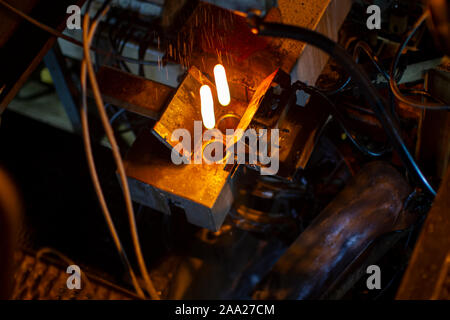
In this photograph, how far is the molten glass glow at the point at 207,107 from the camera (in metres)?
1.81

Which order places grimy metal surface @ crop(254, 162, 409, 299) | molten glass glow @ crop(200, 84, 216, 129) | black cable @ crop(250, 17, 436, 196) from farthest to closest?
grimy metal surface @ crop(254, 162, 409, 299) < molten glass glow @ crop(200, 84, 216, 129) < black cable @ crop(250, 17, 436, 196)

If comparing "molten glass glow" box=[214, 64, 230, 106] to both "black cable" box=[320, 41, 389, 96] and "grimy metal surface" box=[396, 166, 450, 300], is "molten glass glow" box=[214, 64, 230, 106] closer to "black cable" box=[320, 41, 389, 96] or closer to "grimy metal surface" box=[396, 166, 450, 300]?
"black cable" box=[320, 41, 389, 96]

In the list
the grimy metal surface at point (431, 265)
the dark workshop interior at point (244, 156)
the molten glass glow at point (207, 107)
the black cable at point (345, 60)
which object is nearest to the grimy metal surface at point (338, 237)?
the dark workshop interior at point (244, 156)

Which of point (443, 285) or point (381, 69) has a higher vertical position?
point (381, 69)

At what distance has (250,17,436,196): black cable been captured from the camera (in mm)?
1452

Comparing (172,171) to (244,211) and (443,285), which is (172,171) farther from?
(443,285)

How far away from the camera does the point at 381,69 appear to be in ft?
6.83

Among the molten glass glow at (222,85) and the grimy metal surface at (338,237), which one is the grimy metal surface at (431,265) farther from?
the molten glass glow at (222,85)

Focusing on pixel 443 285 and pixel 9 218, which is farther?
pixel 443 285

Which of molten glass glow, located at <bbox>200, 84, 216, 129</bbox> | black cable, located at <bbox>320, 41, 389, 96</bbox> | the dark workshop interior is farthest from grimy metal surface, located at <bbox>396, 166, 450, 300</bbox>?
molten glass glow, located at <bbox>200, 84, 216, 129</bbox>

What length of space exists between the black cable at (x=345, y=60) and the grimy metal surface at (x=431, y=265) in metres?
0.40

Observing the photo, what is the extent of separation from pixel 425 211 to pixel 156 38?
8.31ft

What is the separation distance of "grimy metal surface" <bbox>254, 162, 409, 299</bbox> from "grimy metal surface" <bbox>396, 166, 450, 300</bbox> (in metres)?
0.72
